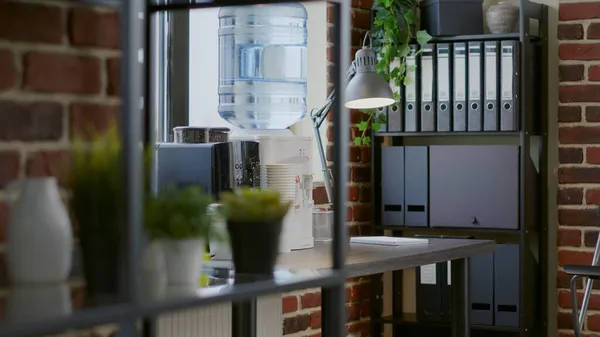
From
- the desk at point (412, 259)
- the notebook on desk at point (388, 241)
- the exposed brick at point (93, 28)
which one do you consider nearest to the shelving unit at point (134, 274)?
the exposed brick at point (93, 28)

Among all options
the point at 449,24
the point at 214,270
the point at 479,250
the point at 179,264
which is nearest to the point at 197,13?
the point at 449,24

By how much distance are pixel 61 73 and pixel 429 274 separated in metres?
3.04

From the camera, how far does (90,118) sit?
61.3 inches

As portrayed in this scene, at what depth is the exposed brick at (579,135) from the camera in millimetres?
4238

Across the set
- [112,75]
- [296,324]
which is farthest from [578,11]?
[112,75]

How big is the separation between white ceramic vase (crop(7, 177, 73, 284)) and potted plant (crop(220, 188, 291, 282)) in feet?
1.32

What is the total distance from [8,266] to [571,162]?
3.35m

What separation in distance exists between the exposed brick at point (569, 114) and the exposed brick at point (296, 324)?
4.51 ft

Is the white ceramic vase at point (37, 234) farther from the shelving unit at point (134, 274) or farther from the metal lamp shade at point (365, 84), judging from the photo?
the metal lamp shade at point (365, 84)

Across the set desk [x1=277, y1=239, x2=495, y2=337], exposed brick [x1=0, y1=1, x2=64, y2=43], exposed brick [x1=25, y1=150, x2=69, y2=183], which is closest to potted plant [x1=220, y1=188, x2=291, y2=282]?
exposed brick [x1=25, y1=150, x2=69, y2=183]

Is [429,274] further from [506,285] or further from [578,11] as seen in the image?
[578,11]

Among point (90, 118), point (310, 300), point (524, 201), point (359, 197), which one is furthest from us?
point (359, 197)

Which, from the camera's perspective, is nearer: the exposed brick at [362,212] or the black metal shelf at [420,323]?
the black metal shelf at [420,323]

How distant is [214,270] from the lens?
1.77m
